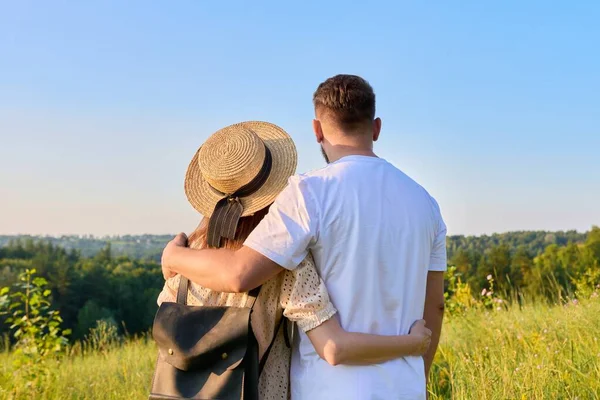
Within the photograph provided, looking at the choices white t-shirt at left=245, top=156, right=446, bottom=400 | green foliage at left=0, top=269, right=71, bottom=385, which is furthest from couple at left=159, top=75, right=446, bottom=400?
green foliage at left=0, top=269, right=71, bottom=385

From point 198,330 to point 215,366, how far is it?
5.5 inches

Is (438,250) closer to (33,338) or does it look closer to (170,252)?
(170,252)

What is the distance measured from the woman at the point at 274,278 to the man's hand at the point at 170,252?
3 cm

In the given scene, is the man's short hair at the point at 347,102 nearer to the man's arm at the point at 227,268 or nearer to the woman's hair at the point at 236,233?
the woman's hair at the point at 236,233

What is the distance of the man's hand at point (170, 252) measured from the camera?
2.31 m

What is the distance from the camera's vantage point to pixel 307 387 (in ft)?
7.09

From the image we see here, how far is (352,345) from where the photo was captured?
81.3 inches

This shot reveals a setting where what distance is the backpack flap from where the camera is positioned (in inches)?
85.4

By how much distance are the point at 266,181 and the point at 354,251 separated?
0.52 meters

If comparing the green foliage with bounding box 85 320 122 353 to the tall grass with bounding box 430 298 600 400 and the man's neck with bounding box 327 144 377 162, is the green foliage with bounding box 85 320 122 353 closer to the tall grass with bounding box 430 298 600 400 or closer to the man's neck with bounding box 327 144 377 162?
the tall grass with bounding box 430 298 600 400

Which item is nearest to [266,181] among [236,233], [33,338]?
[236,233]

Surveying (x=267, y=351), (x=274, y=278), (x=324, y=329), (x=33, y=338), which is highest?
(x=274, y=278)

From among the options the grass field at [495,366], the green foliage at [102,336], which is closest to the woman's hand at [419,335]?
the grass field at [495,366]

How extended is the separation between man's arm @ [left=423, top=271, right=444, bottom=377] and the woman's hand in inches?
9.8
